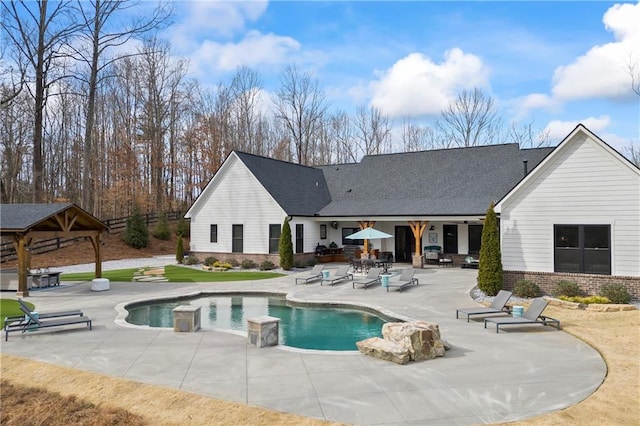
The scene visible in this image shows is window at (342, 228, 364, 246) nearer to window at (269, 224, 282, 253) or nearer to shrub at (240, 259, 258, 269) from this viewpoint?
window at (269, 224, 282, 253)

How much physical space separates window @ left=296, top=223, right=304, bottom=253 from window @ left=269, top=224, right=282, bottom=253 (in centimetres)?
117

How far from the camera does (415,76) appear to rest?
99.0ft

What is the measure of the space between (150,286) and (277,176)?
478 inches

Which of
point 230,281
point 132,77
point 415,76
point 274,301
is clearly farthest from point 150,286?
point 132,77

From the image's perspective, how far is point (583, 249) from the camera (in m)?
15.1

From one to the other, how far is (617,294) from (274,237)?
1745 centimetres

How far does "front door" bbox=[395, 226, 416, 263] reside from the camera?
27266mm

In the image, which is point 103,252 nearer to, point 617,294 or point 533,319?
point 533,319

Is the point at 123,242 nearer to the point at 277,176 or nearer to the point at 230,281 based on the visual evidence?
the point at 277,176

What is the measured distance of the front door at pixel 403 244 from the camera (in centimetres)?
2727

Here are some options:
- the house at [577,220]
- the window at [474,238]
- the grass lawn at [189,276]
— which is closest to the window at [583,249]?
the house at [577,220]

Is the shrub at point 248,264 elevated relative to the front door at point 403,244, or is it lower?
lower

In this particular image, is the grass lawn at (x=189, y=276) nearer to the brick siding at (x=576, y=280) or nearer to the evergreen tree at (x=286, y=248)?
the evergreen tree at (x=286, y=248)

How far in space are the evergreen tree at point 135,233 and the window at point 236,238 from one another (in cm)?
1049
